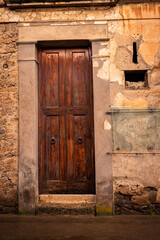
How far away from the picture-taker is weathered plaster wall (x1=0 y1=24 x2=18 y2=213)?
3.34 m

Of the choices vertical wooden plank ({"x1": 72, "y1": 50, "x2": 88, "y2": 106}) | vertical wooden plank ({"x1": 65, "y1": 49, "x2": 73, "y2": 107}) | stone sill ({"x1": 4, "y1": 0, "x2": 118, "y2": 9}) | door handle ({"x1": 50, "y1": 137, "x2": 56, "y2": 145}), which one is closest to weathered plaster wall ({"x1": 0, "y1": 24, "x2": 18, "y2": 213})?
stone sill ({"x1": 4, "y1": 0, "x2": 118, "y2": 9})

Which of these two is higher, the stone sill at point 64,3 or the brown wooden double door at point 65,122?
the stone sill at point 64,3

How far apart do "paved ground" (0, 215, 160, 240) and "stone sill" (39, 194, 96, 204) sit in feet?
0.79

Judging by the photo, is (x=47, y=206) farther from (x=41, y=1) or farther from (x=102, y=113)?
(x=41, y=1)

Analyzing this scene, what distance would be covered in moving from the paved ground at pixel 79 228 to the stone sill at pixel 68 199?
0.24 meters

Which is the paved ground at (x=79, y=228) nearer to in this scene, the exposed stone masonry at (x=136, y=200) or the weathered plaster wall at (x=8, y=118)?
the exposed stone masonry at (x=136, y=200)

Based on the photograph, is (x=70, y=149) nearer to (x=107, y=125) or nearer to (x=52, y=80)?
(x=107, y=125)

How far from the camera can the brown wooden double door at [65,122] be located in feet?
11.5

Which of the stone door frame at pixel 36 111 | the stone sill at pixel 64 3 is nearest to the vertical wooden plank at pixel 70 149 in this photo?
the stone door frame at pixel 36 111

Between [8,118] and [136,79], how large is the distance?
7.53 ft

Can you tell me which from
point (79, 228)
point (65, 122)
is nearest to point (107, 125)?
point (65, 122)

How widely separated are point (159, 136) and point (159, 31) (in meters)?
1.75

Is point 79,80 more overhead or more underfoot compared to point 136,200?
more overhead

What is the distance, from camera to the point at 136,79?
143 inches
